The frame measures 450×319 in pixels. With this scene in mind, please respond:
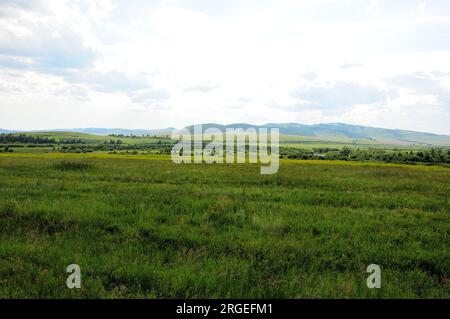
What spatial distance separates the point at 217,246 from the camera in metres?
7.08

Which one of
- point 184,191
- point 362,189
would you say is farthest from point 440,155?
point 184,191

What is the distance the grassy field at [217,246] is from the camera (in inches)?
210

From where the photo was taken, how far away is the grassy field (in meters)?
5.34

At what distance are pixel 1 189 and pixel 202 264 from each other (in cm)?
1183

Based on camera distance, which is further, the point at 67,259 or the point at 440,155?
the point at 440,155
